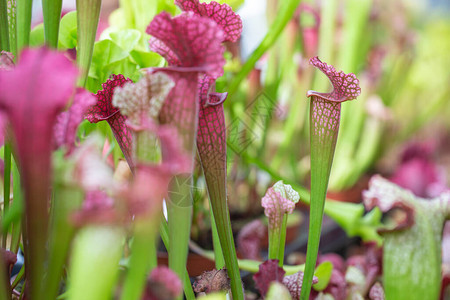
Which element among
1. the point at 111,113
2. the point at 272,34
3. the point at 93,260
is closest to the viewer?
the point at 93,260

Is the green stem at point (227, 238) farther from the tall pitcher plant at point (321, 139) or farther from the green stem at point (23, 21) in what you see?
the green stem at point (23, 21)

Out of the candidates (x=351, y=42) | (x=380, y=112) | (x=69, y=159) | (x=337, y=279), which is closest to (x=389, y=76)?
(x=380, y=112)

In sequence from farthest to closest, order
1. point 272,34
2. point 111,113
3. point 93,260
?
point 272,34 < point 111,113 < point 93,260

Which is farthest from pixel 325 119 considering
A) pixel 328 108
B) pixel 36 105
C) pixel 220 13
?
pixel 36 105

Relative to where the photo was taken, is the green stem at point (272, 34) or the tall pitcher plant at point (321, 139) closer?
the tall pitcher plant at point (321, 139)

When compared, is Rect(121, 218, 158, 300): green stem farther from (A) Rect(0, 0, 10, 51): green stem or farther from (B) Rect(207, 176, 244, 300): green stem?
(A) Rect(0, 0, 10, 51): green stem

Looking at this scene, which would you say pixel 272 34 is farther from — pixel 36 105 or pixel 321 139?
pixel 36 105

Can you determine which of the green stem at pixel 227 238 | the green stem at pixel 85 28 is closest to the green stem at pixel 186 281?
the green stem at pixel 227 238
